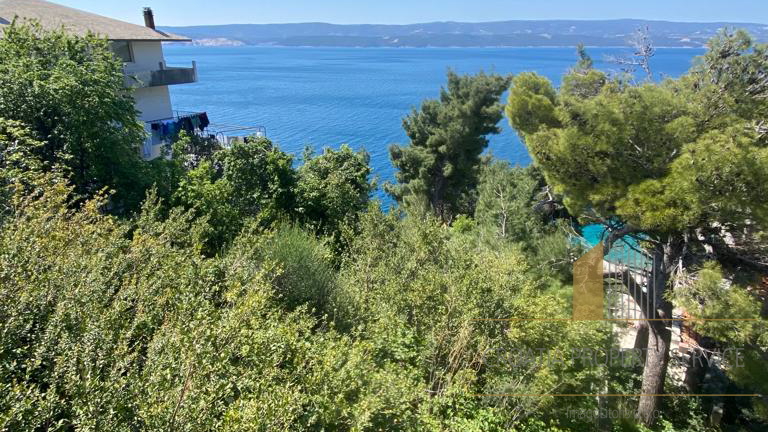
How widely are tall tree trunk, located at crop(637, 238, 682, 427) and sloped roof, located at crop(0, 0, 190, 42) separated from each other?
15749mm

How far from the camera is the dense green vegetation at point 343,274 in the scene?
153 inches

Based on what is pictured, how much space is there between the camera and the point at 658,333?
769 cm

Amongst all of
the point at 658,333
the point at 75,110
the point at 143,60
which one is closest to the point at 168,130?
the point at 143,60

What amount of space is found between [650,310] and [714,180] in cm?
289

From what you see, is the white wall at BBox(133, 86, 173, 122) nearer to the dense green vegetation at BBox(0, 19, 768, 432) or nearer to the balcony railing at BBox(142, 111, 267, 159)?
the balcony railing at BBox(142, 111, 267, 159)

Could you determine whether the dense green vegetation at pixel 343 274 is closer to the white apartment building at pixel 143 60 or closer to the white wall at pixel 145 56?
the white apartment building at pixel 143 60

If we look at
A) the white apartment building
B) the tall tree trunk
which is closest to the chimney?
the white apartment building

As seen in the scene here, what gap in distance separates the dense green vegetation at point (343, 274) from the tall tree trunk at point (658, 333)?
0.23 feet

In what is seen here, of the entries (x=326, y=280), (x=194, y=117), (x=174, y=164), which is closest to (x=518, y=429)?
(x=326, y=280)

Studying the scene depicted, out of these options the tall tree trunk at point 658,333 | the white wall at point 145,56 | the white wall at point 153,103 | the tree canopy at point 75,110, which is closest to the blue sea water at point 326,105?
the tall tree trunk at point 658,333

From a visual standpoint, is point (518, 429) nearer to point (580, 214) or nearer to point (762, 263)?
point (580, 214)

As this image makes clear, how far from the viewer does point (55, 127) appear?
28.9ft

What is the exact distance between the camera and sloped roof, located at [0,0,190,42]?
14.5 m

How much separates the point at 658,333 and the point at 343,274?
526 centimetres
